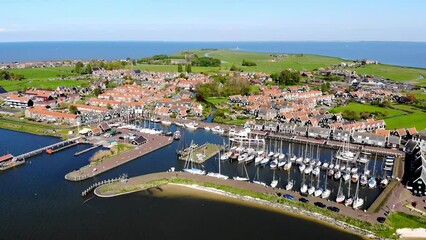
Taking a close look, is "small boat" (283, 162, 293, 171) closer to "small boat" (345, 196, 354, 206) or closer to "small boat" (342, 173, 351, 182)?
"small boat" (342, 173, 351, 182)

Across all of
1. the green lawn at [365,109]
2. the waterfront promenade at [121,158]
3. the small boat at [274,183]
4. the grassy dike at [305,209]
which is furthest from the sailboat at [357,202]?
the green lawn at [365,109]

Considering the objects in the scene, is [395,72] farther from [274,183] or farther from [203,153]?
[274,183]

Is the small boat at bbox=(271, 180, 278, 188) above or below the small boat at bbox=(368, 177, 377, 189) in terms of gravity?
above

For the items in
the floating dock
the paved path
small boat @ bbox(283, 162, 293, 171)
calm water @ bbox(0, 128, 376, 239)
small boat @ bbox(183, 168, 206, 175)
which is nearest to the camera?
calm water @ bbox(0, 128, 376, 239)

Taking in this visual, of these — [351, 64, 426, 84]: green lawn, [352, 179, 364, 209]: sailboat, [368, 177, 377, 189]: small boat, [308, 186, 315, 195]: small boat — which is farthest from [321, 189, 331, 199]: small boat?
[351, 64, 426, 84]: green lawn

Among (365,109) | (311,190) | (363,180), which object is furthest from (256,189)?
(365,109)

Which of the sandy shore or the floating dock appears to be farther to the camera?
the floating dock

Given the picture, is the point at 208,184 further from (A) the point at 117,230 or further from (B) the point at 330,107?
(B) the point at 330,107
